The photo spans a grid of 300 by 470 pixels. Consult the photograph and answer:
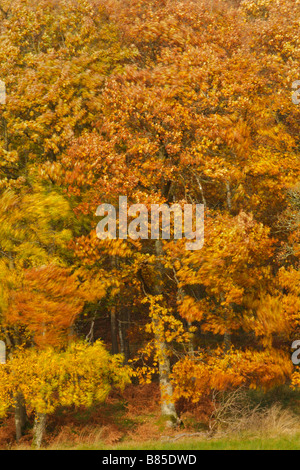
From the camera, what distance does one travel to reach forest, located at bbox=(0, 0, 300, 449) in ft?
62.0

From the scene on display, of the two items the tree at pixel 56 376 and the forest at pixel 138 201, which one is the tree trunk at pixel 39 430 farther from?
the tree at pixel 56 376

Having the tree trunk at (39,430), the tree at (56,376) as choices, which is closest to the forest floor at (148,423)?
the tree trunk at (39,430)

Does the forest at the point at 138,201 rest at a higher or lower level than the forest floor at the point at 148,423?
higher

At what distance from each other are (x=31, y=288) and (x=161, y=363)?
661 centimetres

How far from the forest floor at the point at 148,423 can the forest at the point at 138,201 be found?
0.14 metres

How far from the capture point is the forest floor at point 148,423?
18547mm

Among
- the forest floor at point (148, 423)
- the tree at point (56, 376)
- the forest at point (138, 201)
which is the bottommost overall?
the forest floor at point (148, 423)

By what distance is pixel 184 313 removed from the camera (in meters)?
21.1

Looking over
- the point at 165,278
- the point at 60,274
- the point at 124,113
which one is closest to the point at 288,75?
the point at 124,113

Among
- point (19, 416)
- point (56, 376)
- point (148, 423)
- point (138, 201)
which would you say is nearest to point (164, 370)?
point (148, 423)

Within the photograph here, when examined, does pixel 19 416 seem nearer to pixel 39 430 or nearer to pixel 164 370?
pixel 39 430

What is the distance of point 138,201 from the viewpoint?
64.0 ft

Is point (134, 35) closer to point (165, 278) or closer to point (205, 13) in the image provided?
point (205, 13)

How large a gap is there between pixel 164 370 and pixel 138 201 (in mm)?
7534
